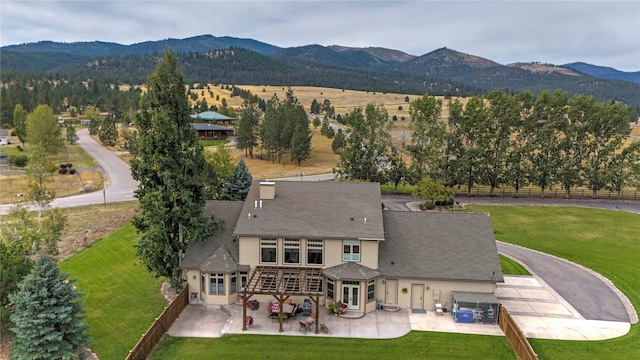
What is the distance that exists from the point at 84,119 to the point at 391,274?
130 m

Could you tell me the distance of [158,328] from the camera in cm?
2133

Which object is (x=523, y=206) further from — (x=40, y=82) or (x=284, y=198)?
(x=40, y=82)

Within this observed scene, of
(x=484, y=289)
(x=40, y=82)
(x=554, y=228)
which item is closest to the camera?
(x=484, y=289)

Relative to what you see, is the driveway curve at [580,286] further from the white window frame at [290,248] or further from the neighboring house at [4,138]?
the neighboring house at [4,138]

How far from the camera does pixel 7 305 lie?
20625mm

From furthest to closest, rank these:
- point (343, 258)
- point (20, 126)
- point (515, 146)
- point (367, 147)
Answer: point (20, 126) < point (367, 147) < point (515, 146) < point (343, 258)

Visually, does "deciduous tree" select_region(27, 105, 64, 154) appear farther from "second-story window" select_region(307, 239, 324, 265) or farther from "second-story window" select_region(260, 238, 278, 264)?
"second-story window" select_region(307, 239, 324, 265)

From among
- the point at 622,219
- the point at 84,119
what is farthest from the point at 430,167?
the point at 84,119

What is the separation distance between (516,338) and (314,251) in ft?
37.8

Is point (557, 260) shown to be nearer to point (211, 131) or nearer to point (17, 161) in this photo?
point (17, 161)

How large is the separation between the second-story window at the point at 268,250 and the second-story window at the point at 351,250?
4.11 m

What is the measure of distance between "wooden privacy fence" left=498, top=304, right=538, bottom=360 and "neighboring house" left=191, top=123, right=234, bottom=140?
291 ft

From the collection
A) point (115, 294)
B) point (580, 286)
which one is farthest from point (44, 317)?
point (580, 286)

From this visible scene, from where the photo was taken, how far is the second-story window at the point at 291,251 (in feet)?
84.7
